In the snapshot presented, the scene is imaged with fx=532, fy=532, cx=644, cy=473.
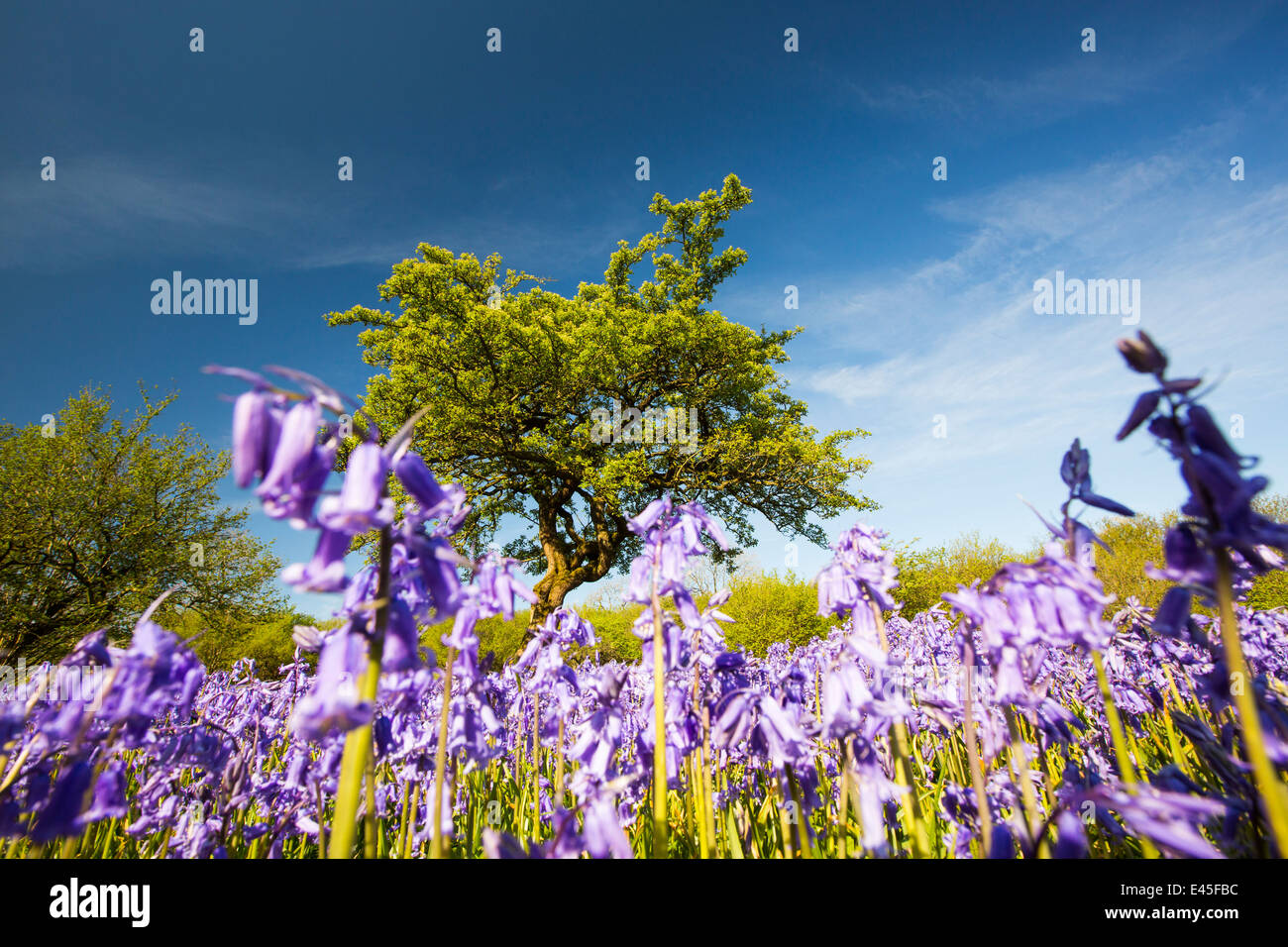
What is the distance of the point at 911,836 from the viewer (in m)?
1.68

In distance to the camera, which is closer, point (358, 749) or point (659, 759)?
point (358, 749)

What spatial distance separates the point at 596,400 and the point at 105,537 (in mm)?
19497

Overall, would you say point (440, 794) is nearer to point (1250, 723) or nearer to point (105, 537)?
point (1250, 723)

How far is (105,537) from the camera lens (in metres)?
20.1

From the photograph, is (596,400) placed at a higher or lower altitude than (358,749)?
higher

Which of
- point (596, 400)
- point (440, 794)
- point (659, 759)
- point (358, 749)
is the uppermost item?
point (596, 400)

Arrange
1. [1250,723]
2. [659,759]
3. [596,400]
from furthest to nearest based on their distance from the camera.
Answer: [596,400]
[659,759]
[1250,723]

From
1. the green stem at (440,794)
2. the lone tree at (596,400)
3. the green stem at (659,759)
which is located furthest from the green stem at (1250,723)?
the lone tree at (596,400)

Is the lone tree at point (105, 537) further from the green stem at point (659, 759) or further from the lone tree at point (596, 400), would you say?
the green stem at point (659, 759)

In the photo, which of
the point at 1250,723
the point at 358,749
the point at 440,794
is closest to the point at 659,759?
the point at 440,794
